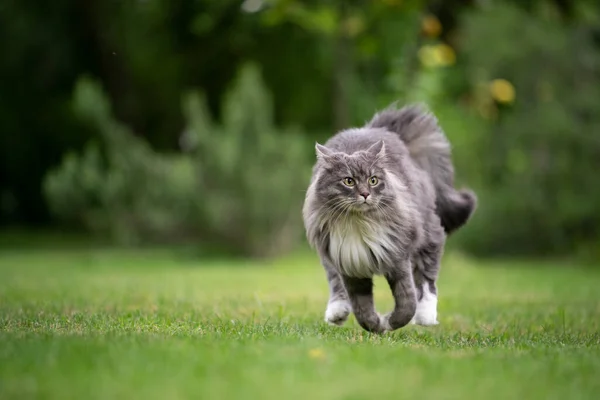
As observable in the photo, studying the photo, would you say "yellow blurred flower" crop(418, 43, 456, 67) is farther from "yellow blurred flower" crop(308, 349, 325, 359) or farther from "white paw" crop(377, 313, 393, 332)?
"yellow blurred flower" crop(308, 349, 325, 359)

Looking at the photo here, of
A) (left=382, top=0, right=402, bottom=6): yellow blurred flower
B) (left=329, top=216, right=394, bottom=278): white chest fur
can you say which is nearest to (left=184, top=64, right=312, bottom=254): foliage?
(left=382, top=0, right=402, bottom=6): yellow blurred flower

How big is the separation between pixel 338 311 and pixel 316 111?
1781 centimetres

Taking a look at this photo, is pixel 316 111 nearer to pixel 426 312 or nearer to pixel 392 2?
pixel 392 2

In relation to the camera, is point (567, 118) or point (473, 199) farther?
point (567, 118)

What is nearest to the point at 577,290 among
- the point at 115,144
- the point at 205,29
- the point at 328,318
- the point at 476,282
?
the point at 476,282

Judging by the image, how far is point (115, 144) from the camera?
19188mm

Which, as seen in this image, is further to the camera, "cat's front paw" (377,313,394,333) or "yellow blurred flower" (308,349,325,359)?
"cat's front paw" (377,313,394,333)

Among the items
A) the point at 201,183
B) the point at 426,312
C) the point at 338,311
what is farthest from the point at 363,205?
the point at 201,183

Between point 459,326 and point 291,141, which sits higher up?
point 291,141

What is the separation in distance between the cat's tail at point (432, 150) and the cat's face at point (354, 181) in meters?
1.25

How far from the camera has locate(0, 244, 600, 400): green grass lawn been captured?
422cm

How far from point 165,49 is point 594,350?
858 inches

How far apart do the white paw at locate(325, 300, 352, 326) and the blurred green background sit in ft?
29.9

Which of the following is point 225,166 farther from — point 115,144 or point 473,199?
A: point 473,199
